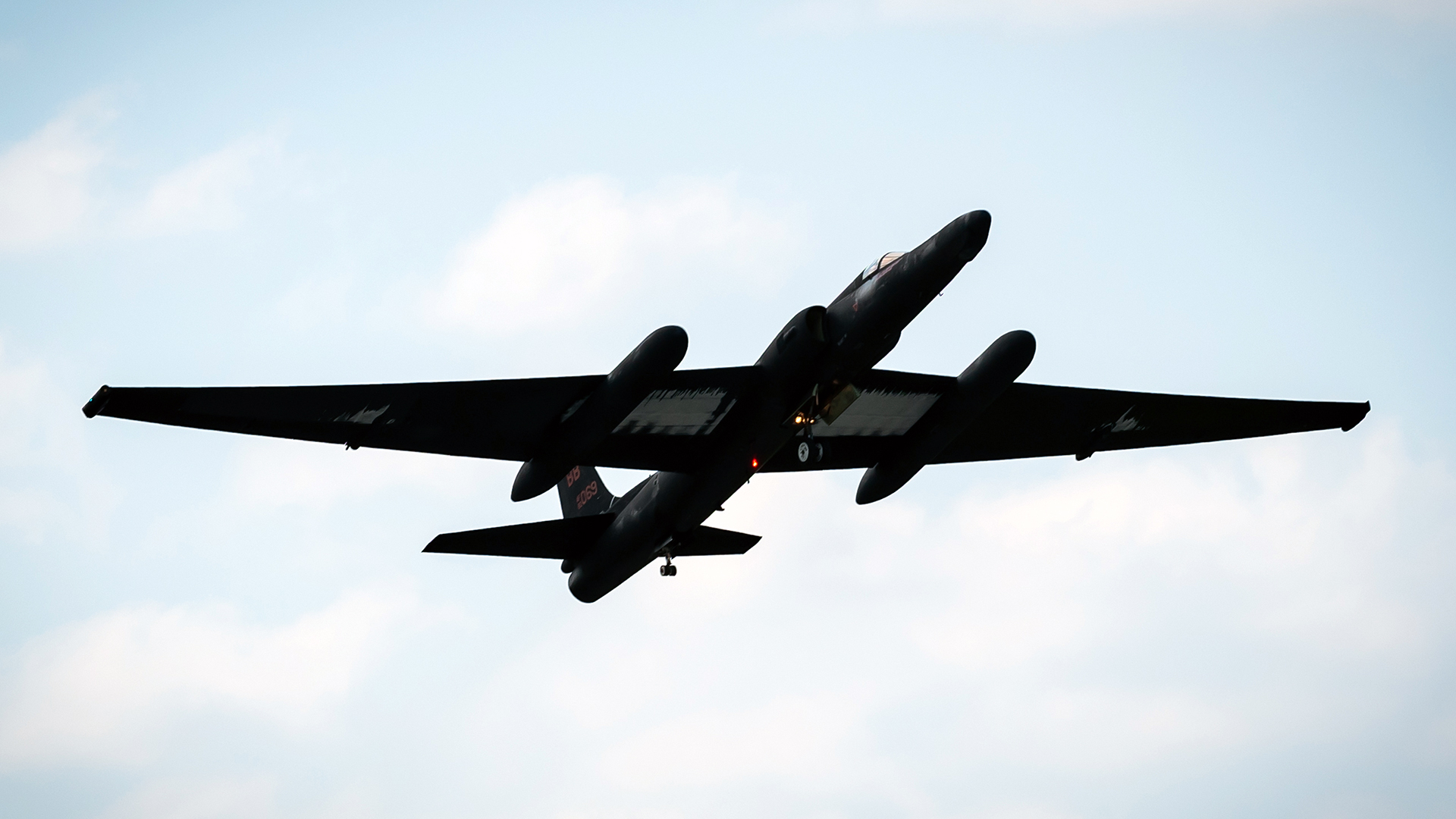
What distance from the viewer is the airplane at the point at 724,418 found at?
25.6m

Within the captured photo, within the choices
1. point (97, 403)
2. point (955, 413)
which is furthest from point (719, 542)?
point (97, 403)

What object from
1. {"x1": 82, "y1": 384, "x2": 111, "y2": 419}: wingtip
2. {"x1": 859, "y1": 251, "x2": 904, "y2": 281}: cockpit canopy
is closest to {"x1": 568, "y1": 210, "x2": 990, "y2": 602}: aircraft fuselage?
{"x1": 859, "y1": 251, "x2": 904, "y2": 281}: cockpit canopy

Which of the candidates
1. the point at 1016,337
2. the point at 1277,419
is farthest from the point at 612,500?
the point at 1277,419

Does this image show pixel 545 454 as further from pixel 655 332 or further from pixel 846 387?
pixel 846 387

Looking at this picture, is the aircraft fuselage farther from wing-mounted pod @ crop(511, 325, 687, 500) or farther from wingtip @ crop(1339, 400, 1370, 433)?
wingtip @ crop(1339, 400, 1370, 433)

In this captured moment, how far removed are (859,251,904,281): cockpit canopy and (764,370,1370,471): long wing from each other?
17.3 feet

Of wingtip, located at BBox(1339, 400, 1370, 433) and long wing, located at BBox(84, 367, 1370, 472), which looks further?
wingtip, located at BBox(1339, 400, 1370, 433)

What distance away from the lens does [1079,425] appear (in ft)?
111

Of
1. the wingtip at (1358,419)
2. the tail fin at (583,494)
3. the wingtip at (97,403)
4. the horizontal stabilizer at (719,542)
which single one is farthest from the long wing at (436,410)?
the wingtip at (1358,419)

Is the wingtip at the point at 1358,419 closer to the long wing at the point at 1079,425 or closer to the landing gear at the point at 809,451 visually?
the long wing at the point at 1079,425

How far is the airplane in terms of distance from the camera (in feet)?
84.0

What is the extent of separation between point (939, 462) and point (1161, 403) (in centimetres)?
554

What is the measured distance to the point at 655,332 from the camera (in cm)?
2522

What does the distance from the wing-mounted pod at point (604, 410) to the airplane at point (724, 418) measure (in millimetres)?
34
